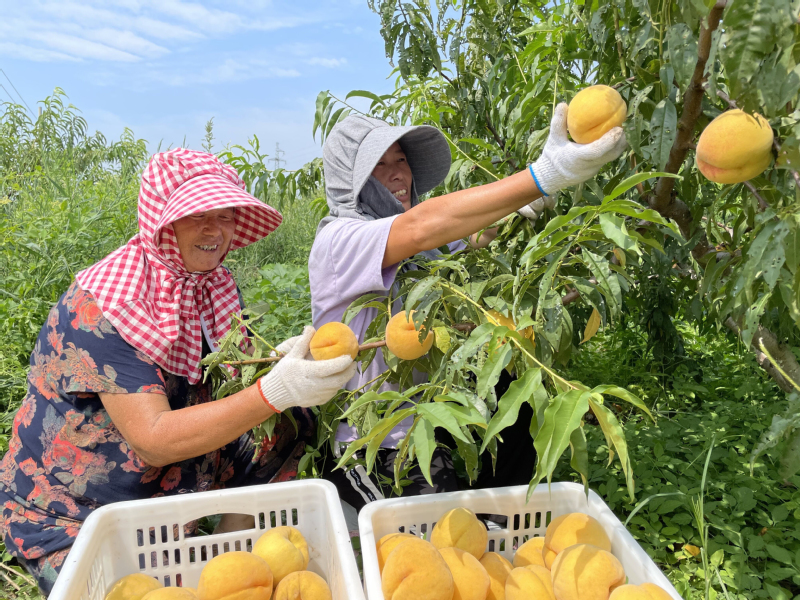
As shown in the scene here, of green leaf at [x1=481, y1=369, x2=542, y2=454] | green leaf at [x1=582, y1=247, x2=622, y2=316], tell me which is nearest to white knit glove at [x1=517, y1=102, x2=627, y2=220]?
green leaf at [x1=582, y1=247, x2=622, y2=316]

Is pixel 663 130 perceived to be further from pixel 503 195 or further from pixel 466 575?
pixel 466 575

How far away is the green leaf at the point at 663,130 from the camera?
1.06 metres

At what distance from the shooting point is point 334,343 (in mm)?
1414

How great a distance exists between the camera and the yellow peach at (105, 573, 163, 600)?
1.08 meters

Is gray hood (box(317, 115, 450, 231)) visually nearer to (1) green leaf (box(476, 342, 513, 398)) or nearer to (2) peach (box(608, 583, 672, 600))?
(1) green leaf (box(476, 342, 513, 398))

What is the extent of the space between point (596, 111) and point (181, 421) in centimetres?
118

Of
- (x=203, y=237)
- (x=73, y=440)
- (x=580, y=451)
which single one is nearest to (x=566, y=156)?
(x=580, y=451)

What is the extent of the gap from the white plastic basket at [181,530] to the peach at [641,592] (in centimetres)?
44

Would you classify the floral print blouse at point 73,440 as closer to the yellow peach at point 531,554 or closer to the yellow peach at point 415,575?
the yellow peach at point 415,575

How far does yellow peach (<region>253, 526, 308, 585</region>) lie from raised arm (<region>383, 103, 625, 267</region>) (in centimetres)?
78

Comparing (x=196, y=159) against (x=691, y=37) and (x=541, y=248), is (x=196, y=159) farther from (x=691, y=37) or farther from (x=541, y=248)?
(x=691, y=37)

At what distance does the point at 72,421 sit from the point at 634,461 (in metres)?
1.84

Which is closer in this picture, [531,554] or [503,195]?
[531,554]

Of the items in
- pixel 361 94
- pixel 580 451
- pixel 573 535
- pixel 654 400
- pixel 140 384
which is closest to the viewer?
pixel 580 451
